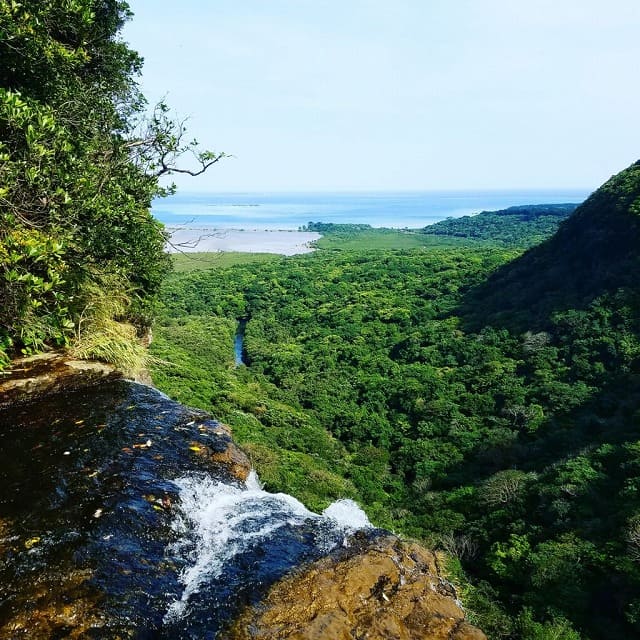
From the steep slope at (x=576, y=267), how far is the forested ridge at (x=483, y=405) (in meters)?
0.26

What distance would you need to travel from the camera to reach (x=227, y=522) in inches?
224

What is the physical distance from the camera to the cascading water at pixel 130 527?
13.8ft

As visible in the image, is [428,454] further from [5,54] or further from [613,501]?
[5,54]

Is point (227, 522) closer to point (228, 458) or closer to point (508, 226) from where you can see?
point (228, 458)

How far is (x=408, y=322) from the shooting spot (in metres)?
67.8

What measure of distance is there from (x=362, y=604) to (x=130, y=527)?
271cm

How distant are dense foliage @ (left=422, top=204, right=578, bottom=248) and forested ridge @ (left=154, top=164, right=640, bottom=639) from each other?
2647 inches

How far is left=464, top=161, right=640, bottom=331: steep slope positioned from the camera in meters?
51.3

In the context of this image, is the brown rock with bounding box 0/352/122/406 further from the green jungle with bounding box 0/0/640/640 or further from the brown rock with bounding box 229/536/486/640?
the brown rock with bounding box 229/536/486/640

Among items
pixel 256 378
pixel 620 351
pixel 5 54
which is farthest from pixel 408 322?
pixel 5 54

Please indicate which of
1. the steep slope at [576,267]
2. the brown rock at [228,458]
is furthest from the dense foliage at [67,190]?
the steep slope at [576,267]

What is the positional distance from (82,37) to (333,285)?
82.2 meters

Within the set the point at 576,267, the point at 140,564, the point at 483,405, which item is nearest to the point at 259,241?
the point at 576,267

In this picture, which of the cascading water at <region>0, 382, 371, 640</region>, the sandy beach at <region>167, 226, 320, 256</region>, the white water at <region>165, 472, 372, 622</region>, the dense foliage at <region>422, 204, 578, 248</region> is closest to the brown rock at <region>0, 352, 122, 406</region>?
the cascading water at <region>0, 382, 371, 640</region>
